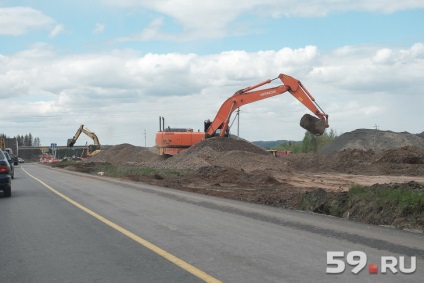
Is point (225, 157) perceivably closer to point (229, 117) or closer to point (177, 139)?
point (229, 117)

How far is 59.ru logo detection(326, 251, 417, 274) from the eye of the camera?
7.14m

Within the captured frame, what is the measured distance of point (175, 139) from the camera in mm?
47250

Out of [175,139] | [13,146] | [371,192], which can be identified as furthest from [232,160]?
[13,146]

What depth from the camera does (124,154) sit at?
7631 centimetres

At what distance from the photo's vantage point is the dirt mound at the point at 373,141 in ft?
173

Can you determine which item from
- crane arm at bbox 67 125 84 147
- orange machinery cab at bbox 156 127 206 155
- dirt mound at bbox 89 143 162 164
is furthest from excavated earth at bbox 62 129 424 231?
crane arm at bbox 67 125 84 147

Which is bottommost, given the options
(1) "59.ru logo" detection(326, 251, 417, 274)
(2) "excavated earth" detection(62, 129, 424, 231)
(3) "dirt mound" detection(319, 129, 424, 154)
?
(1) "59.ru logo" detection(326, 251, 417, 274)

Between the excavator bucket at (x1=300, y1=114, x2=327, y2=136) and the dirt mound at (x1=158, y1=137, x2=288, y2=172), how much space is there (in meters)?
4.01

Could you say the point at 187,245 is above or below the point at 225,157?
below

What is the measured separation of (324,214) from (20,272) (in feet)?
30.6

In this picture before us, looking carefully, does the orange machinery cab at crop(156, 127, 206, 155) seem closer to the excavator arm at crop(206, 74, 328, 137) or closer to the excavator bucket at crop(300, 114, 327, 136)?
the excavator arm at crop(206, 74, 328, 137)

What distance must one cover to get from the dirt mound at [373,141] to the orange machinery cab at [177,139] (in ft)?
52.2

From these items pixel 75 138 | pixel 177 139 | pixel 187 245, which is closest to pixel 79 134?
pixel 75 138

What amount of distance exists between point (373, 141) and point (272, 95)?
1913 centimetres
